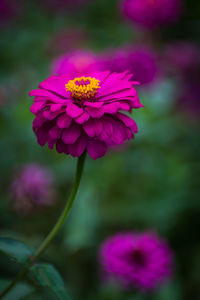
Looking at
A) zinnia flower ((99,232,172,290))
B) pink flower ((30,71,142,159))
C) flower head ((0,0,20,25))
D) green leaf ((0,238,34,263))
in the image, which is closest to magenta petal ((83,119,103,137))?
pink flower ((30,71,142,159))

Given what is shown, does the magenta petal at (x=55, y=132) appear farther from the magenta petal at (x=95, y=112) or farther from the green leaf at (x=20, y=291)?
the green leaf at (x=20, y=291)

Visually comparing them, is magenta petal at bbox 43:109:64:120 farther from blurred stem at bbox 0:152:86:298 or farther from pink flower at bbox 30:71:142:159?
blurred stem at bbox 0:152:86:298

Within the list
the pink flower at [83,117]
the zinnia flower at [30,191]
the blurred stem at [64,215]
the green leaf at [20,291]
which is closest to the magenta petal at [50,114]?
the pink flower at [83,117]

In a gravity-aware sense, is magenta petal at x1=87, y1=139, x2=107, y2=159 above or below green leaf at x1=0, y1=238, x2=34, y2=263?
above

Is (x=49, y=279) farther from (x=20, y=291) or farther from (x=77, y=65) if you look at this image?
(x=77, y=65)

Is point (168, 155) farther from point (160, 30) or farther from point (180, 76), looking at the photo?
point (160, 30)
